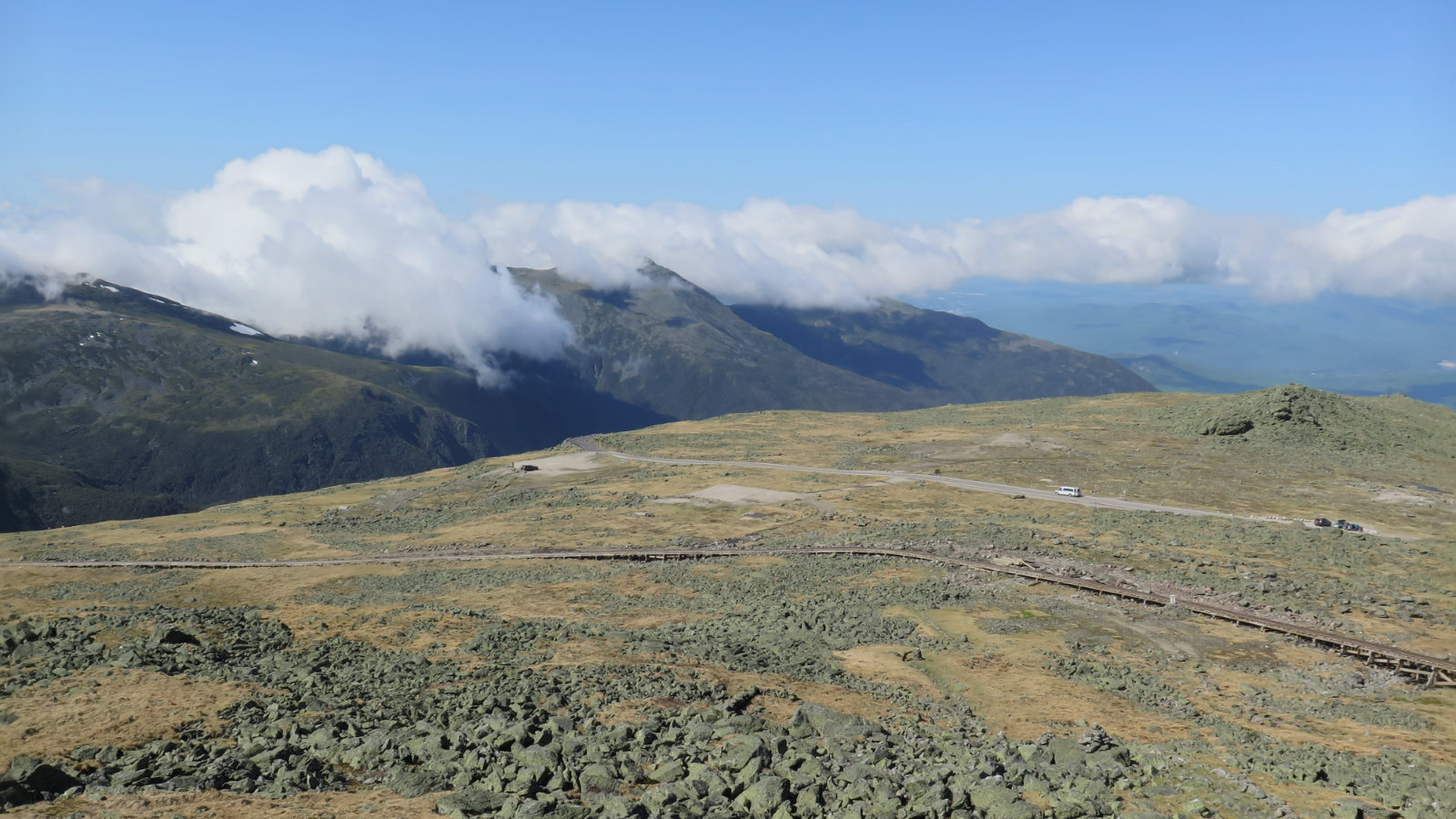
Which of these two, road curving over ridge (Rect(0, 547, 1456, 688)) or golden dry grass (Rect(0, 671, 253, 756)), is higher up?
golden dry grass (Rect(0, 671, 253, 756))

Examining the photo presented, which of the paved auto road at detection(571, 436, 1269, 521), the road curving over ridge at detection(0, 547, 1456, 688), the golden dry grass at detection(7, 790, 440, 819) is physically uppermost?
the paved auto road at detection(571, 436, 1269, 521)

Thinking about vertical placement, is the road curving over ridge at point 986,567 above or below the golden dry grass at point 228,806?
below

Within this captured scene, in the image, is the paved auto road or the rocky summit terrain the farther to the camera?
the paved auto road

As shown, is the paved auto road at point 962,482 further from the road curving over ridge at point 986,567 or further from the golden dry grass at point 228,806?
the golden dry grass at point 228,806

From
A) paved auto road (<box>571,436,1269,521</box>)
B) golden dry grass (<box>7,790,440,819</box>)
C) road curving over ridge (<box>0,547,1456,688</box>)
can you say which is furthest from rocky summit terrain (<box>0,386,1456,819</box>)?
paved auto road (<box>571,436,1269,521</box>)

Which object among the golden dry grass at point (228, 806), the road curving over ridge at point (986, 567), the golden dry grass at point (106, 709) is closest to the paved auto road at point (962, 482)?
the road curving over ridge at point (986, 567)

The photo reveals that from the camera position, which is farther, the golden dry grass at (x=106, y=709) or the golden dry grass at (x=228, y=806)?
the golden dry grass at (x=106, y=709)

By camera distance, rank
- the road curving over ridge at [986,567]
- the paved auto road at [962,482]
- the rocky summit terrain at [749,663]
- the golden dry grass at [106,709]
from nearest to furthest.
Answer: the rocky summit terrain at [749,663] < the golden dry grass at [106,709] < the road curving over ridge at [986,567] < the paved auto road at [962,482]

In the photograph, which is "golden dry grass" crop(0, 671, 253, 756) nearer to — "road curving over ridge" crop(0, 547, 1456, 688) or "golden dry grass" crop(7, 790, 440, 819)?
"golden dry grass" crop(7, 790, 440, 819)

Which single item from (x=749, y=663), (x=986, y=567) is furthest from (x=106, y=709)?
(x=986, y=567)
